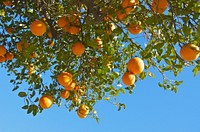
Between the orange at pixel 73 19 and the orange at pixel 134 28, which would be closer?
the orange at pixel 134 28

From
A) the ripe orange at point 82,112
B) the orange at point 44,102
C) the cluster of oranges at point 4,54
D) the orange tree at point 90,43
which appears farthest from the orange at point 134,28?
the cluster of oranges at point 4,54

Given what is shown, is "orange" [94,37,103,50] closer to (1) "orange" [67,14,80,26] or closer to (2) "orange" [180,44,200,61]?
(1) "orange" [67,14,80,26]

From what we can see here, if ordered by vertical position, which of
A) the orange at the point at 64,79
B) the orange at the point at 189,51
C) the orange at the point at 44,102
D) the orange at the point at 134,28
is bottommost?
the orange at the point at 189,51

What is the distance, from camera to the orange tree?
273 cm

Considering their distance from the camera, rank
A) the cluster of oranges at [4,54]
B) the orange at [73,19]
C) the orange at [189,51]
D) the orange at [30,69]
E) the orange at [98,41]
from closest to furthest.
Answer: the orange at [189,51], the orange at [73,19], the orange at [98,41], the cluster of oranges at [4,54], the orange at [30,69]

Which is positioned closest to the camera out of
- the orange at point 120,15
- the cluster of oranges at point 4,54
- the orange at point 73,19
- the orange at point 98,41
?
the orange at point 120,15

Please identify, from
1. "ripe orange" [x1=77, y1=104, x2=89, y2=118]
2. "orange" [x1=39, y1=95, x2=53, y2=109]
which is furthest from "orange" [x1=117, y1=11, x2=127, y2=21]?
"ripe orange" [x1=77, y1=104, x2=89, y2=118]

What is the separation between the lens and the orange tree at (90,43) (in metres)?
2.73

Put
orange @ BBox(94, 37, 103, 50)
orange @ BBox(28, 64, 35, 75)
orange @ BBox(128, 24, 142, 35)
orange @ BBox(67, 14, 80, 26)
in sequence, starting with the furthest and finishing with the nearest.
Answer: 1. orange @ BBox(28, 64, 35, 75)
2. orange @ BBox(94, 37, 103, 50)
3. orange @ BBox(67, 14, 80, 26)
4. orange @ BBox(128, 24, 142, 35)

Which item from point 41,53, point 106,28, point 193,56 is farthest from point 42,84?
point 193,56

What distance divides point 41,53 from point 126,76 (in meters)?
1.50

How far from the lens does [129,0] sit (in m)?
2.71

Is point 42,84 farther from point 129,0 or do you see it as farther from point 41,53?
point 129,0

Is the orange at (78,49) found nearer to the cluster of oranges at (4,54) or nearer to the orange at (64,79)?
the orange at (64,79)
